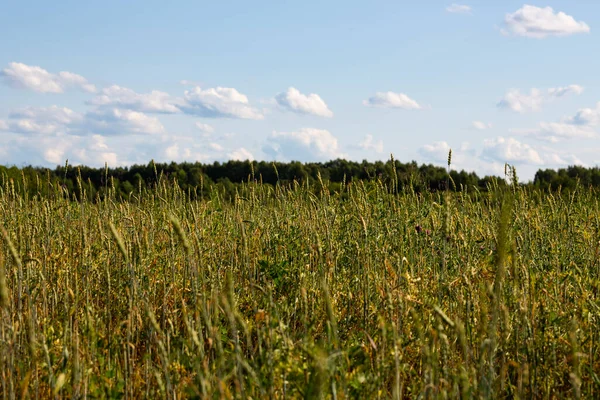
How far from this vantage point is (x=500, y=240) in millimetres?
1515

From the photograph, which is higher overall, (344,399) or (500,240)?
(500,240)

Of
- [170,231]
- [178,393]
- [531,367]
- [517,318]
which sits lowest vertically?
[178,393]

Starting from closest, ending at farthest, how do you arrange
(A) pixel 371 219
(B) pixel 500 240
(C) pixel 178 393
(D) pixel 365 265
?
(B) pixel 500 240 → (C) pixel 178 393 → (D) pixel 365 265 → (A) pixel 371 219

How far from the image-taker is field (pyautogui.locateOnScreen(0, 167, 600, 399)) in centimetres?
207

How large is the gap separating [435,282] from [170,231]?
178cm

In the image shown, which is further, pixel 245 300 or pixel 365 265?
pixel 245 300

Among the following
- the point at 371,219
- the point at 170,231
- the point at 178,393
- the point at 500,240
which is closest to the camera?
the point at 500,240

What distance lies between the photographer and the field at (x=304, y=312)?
2.07 m

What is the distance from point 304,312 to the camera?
122 inches

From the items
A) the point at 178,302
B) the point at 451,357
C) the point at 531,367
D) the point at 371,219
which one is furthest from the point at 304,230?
the point at 531,367

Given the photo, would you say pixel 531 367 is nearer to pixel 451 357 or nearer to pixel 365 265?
pixel 451 357

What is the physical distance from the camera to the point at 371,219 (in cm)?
445

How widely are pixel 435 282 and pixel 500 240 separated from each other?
2.31 m

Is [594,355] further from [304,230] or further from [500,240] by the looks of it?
[304,230]
